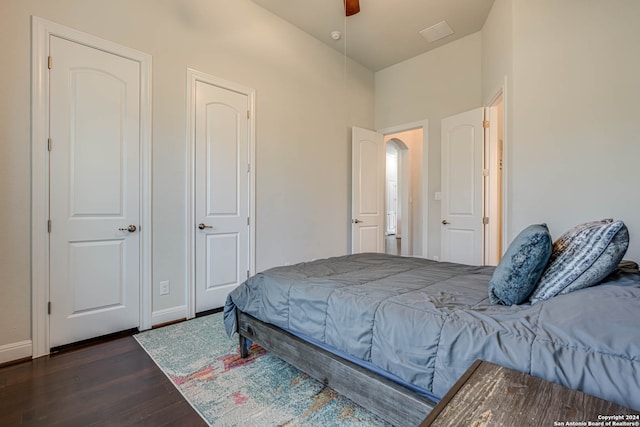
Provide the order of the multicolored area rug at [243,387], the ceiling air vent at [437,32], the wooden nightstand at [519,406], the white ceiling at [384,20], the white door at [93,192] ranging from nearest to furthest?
the wooden nightstand at [519,406] < the multicolored area rug at [243,387] < the white door at [93,192] < the white ceiling at [384,20] < the ceiling air vent at [437,32]

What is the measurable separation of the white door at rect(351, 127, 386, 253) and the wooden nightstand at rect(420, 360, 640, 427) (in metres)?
3.60

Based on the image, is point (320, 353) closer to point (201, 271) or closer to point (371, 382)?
point (371, 382)

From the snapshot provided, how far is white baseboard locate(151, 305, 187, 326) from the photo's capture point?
2617mm

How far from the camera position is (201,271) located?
2.94 meters

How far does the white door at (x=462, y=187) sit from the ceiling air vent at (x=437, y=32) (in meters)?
1.08

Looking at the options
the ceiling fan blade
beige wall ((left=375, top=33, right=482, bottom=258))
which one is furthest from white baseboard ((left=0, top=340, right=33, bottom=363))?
beige wall ((left=375, top=33, right=482, bottom=258))

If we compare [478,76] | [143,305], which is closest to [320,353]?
[143,305]

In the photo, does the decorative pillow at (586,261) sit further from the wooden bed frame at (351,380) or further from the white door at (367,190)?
the white door at (367,190)

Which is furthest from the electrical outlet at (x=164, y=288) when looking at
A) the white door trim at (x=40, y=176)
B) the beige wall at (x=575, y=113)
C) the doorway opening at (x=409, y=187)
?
the doorway opening at (x=409, y=187)

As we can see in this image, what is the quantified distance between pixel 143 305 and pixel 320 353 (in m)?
1.87

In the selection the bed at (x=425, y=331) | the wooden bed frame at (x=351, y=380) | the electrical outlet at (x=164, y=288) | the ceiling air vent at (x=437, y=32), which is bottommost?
the wooden bed frame at (x=351, y=380)

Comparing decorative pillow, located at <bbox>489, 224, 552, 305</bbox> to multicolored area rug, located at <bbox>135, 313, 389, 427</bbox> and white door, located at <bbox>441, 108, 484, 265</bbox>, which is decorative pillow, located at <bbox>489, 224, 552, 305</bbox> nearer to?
multicolored area rug, located at <bbox>135, 313, 389, 427</bbox>

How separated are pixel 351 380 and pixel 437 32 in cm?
413

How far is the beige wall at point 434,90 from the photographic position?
3.89m
